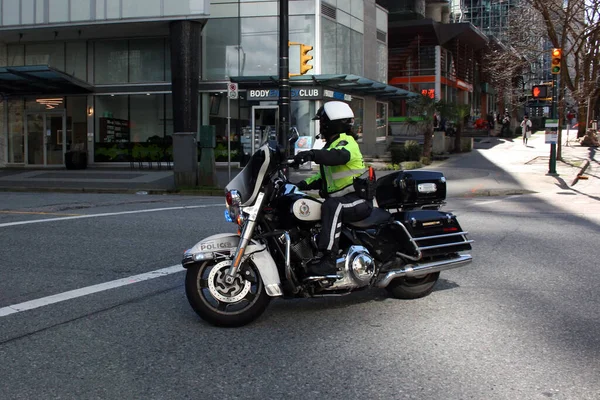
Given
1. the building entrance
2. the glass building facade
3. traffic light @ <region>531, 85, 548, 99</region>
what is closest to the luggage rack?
traffic light @ <region>531, 85, 548, 99</region>

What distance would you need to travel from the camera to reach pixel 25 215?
12484 mm

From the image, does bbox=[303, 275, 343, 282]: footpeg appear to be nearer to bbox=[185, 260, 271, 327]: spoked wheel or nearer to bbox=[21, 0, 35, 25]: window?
bbox=[185, 260, 271, 327]: spoked wheel

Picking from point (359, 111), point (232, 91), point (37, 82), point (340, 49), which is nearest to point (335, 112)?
point (232, 91)

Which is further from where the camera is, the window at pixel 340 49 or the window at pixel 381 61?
the window at pixel 381 61

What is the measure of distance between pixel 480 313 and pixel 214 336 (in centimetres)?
239

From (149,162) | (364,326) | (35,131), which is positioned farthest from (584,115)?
(364,326)

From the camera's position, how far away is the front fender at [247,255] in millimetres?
5016

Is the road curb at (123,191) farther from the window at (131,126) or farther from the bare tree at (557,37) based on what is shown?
the bare tree at (557,37)

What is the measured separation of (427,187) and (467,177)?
54.6 ft

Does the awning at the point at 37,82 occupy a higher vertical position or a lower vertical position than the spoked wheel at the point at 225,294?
higher

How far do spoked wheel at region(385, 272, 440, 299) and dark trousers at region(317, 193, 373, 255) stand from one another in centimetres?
97

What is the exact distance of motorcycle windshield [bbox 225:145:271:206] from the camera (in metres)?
4.94

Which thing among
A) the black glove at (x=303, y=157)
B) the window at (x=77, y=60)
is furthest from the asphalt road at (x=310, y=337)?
the window at (x=77, y=60)

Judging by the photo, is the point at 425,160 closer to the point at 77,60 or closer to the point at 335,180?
the point at 77,60
